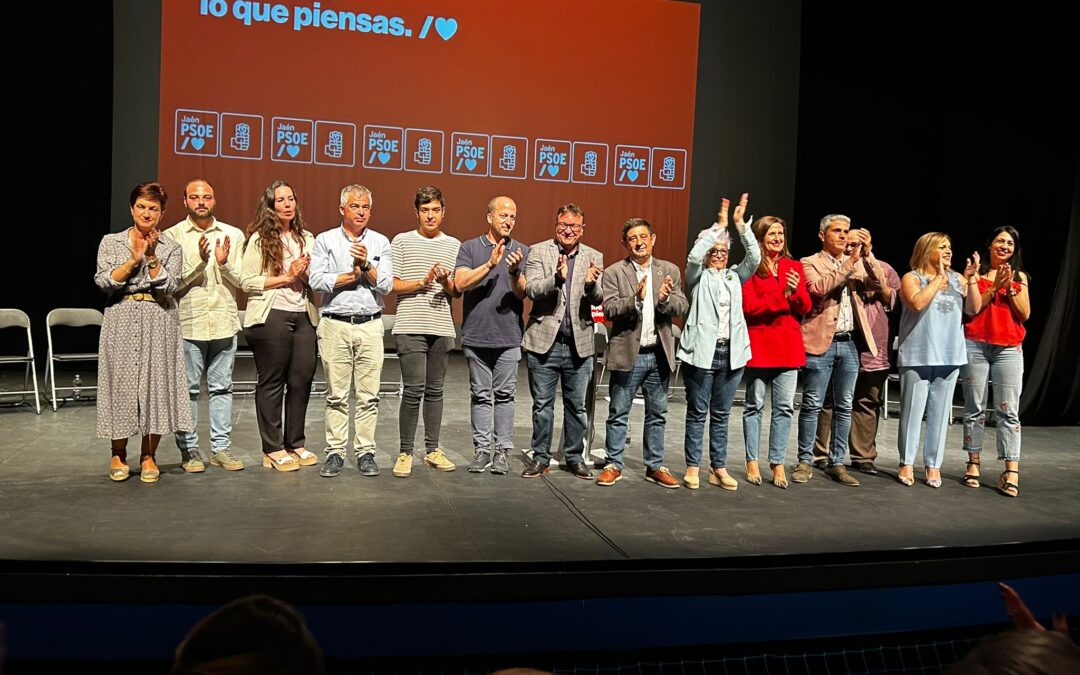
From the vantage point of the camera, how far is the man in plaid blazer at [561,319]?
4461mm

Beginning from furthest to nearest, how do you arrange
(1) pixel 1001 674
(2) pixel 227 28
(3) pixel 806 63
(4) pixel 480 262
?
(3) pixel 806 63 → (2) pixel 227 28 → (4) pixel 480 262 → (1) pixel 1001 674

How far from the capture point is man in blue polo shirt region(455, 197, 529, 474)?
176 inches

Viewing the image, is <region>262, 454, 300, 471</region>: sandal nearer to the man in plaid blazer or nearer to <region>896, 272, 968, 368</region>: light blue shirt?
the man in plaid blazer

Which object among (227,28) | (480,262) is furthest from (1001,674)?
(227,28)

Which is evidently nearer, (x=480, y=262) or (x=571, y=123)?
(x=480, y=262)

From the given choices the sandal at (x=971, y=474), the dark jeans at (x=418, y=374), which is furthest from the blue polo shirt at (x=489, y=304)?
the sandal at (x=971, y=474)

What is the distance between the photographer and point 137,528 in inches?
140

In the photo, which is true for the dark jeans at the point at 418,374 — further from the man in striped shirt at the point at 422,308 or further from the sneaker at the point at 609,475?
the sneaker at the point at 609,475

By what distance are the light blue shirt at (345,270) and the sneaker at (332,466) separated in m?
0.70

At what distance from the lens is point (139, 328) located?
4.14 m

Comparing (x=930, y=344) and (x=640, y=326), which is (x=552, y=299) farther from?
(x=930, y=344)

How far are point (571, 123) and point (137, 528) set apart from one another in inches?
240

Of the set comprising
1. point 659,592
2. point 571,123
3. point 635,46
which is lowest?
point 659,592

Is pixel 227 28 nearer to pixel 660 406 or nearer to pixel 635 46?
pixel 635 46
